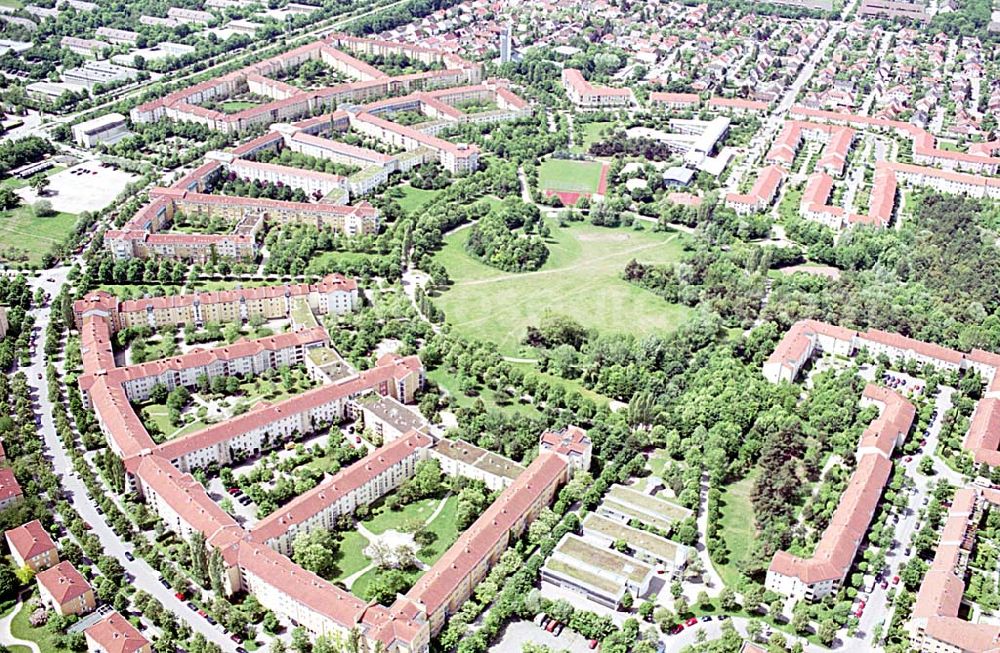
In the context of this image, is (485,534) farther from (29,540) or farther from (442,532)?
(29,540)

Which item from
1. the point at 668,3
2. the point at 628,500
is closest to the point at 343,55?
the point at 668,3

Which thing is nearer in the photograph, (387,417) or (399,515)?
(399,515)

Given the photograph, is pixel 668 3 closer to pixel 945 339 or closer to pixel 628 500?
pixel 945 339

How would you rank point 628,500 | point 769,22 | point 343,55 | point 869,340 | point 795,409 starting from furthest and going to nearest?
point 769,22 < point 343,55 < point 869,340 < point 795,409 < point 628,500

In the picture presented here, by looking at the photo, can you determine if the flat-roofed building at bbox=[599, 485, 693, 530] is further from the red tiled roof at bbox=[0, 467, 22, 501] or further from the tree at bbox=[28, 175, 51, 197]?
the tree at bbox=[28, 175, 51, 197]

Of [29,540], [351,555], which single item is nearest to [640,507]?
[351,555]

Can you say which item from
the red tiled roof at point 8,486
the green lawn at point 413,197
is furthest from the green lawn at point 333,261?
the red tiled roof at point 8,486
